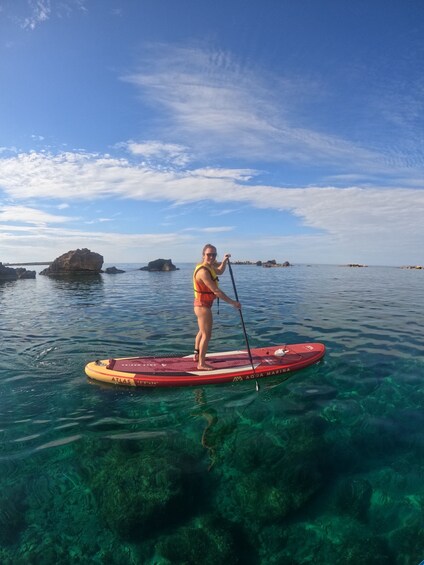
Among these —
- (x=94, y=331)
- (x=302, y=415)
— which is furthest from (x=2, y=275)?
(x=302, y=415)

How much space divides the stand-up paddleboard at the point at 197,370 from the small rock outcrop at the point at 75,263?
58.0 m

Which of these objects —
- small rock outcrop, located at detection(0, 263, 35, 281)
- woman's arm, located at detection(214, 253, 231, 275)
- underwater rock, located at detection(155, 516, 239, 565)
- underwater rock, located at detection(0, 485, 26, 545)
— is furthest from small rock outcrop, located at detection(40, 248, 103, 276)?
underwater rock, located at detection(155, 516, 239, 565)

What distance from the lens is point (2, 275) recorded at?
2120 inches

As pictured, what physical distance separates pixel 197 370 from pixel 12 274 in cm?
5737

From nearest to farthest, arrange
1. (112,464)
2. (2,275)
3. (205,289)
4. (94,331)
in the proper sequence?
1. (112,464)
2. (205,289)
3. (94,331)
4. (2,275)

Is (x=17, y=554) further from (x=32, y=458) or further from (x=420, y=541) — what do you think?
(x=420, y=541)

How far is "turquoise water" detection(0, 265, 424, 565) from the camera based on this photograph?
465cm

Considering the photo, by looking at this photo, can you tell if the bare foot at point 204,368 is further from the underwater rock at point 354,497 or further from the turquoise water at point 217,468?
the underwater rock at point 354,497

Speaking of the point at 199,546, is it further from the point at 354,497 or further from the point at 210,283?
the point at 210,283

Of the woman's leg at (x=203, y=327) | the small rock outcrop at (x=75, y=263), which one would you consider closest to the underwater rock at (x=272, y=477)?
the woman's leg at (x=203, y=327)

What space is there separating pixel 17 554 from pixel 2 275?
195ft

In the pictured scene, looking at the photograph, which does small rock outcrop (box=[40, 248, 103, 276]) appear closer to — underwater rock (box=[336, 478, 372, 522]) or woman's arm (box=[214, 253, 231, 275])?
woman's arm (box=[214, 253, 231, 275])

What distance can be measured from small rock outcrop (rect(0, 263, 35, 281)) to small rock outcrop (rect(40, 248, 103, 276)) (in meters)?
5.65

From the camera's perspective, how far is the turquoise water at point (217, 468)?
15.3 feet
